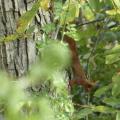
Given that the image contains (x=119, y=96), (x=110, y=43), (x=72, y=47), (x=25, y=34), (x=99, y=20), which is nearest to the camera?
(x=25, y=34)

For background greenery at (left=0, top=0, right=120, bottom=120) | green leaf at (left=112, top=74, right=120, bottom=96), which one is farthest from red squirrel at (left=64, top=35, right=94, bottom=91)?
green leaf at (left=112, top=74, right=120, bottom=96)

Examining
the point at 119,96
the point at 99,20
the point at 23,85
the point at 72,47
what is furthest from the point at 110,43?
the point at 23,85

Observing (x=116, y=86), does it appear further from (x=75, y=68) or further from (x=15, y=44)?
(x=15, y=44)

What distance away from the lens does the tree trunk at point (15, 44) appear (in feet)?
4.99

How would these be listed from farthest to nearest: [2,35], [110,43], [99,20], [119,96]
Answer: [110,43]
[99,20]
[119,96]
[2,35]

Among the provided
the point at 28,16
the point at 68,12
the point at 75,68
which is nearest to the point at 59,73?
the point at 28,16

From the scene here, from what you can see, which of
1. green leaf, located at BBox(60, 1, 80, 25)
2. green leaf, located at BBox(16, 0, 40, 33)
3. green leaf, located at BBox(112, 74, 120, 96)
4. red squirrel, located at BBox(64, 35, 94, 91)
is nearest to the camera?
green leaf, located at BBox(16, 0, 40, 33)

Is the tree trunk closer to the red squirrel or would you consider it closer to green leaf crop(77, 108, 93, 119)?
Result: the red squirrel

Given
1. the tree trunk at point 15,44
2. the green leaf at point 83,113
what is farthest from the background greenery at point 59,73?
the tree trunk at point 15,44

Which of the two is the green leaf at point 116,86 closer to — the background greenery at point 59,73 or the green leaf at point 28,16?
the background greenery at point 59,73

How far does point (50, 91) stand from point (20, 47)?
0.25 m

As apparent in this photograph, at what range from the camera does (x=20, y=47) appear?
1.54 m

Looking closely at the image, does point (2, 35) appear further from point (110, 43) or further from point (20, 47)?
point (110, 43)

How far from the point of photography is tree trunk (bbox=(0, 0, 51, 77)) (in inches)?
59.9
